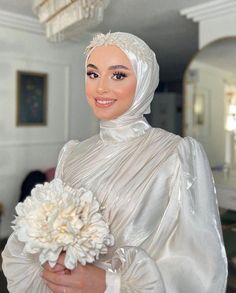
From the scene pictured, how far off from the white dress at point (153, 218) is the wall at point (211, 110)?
180 cm

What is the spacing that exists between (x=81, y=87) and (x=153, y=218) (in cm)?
265

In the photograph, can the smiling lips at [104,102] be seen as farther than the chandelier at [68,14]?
No

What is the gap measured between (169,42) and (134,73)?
289 centimetres

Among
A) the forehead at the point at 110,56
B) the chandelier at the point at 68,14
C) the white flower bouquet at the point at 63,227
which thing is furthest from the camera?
the chandelier at the point at 68,14

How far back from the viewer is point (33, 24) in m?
2.78

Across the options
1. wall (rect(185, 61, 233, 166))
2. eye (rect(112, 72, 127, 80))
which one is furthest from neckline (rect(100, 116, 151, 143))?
wall (rect(185, 61, 233, 166))

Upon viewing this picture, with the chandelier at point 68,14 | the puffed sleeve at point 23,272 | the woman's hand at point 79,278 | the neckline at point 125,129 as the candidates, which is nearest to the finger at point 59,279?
the woman's hand at point 79,278

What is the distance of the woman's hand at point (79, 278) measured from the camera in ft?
2.24

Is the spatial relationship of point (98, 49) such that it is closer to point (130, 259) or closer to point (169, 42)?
point (130, 259)

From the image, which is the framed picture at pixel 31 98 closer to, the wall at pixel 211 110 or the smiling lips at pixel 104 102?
the wall at pixel 211 110

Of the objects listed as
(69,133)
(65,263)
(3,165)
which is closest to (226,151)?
(69,133)

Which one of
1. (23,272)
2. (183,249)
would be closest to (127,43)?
(183,249)

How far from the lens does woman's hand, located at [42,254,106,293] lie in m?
0.68

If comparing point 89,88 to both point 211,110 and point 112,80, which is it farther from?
point 211,110
